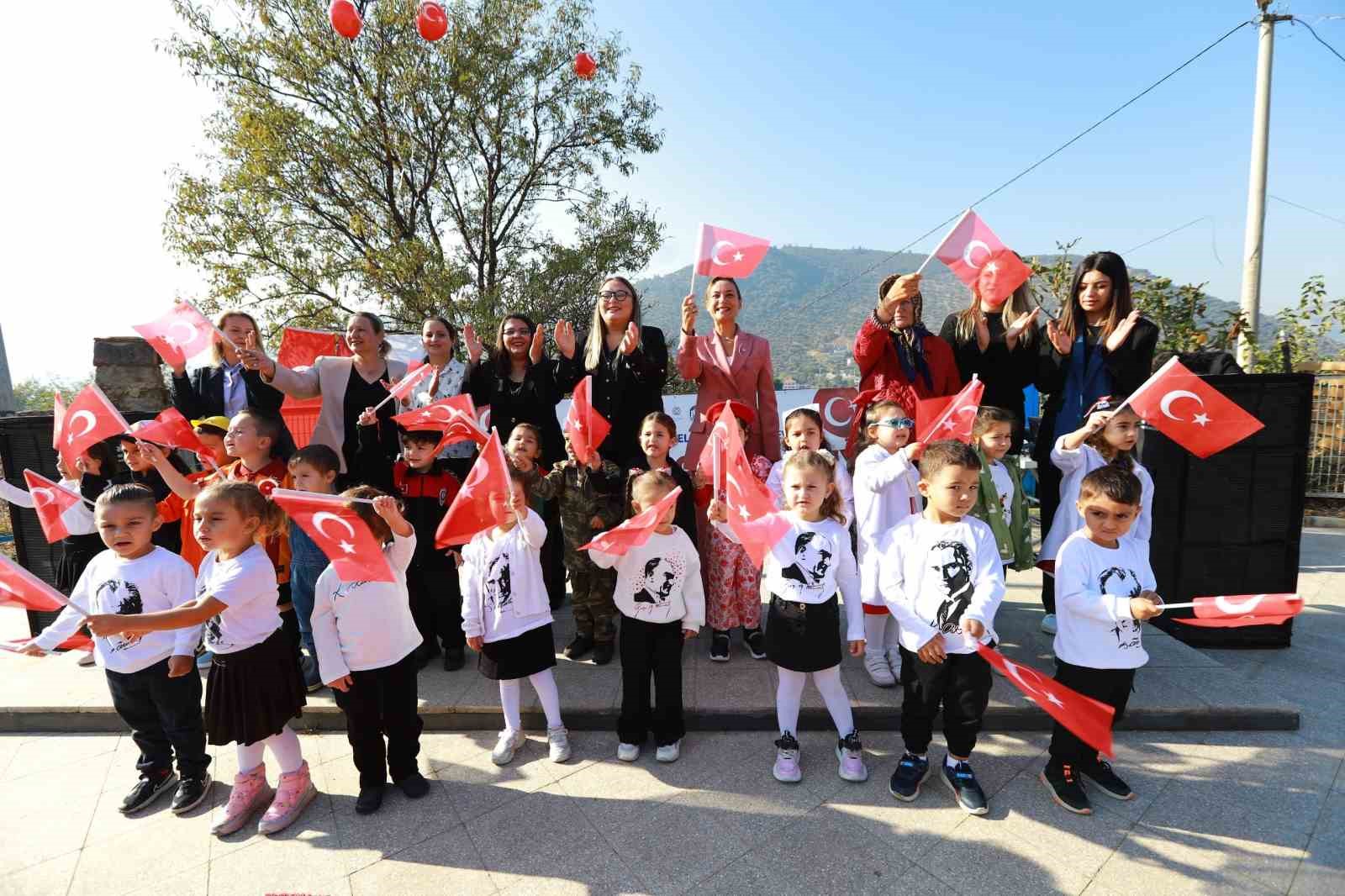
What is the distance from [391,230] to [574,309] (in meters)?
3.29

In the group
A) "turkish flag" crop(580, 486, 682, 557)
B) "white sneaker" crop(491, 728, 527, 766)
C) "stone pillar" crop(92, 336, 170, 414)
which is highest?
"stone pillar" crop(92, 336, 170, 414)

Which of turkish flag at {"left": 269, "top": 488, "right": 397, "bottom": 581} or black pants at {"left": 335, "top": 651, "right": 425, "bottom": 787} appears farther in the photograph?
black pants at {"left": 335, "top": 651, "right": 425, "bottom": 787}

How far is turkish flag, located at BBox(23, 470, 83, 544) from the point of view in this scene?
10.4ft

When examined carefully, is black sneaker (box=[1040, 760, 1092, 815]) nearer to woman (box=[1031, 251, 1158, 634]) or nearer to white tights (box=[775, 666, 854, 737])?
white tights (box=[775, 666, 854, 737])

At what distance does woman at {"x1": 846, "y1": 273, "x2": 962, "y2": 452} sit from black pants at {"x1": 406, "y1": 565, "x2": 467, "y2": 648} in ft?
8.30

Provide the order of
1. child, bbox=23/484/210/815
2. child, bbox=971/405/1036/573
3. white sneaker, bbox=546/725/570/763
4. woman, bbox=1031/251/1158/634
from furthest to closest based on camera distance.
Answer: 1. woman, bbox=1031/251/1158/634
2. child, bbox=971/405/1036/573
3. white sneaker, bbox=546/725/570/763
4. child, bbox=23/484/210/815

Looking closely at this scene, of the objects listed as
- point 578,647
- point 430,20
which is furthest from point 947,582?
point 430,20

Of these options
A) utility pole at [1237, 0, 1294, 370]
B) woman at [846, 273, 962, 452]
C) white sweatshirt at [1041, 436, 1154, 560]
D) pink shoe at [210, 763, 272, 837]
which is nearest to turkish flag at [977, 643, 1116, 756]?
white sweatshirt at [1041, 436, 1154, 560]

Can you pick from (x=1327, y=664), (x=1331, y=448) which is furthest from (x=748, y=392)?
(x=1331, y=448)

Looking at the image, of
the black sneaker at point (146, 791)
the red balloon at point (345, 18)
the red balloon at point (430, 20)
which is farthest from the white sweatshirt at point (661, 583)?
the red balloon at point (345, 18)

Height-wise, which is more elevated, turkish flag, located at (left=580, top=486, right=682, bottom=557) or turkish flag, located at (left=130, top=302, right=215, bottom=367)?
turkish flag, located at (left=130, top=302, right=215, bottom=367)

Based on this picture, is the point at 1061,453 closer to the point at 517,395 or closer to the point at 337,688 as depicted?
the point at 517,395

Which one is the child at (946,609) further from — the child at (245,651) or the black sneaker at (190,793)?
the black sneaker at (190,793)

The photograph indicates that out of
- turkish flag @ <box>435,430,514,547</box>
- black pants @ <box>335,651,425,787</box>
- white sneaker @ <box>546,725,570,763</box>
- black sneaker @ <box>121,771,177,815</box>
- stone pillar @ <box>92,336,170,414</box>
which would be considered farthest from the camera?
A: stone pillar @ <box>92,336,170,414</box>
